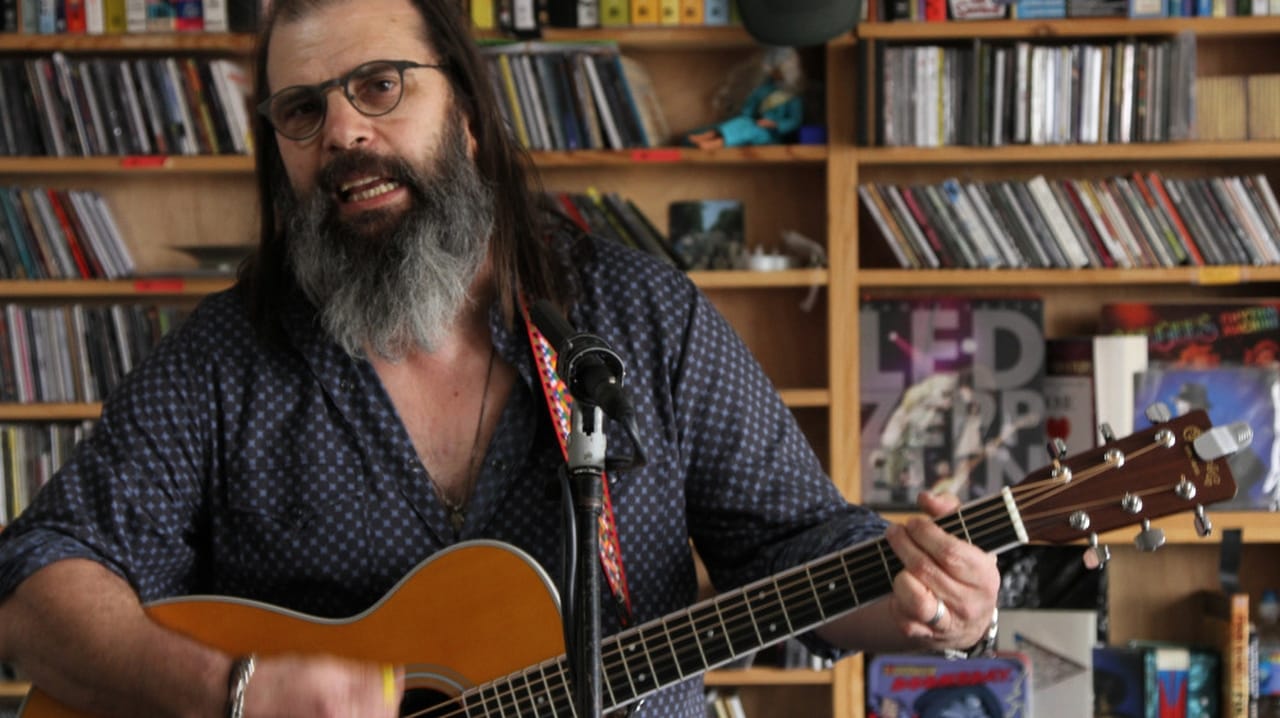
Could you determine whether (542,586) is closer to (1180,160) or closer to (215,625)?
(215,625)

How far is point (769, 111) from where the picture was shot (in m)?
2.94

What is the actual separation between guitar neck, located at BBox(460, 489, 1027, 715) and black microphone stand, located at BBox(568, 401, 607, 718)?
0.38 m

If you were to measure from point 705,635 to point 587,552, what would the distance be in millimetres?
448

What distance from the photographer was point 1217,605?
2961mm

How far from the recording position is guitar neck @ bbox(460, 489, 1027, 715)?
1309mm

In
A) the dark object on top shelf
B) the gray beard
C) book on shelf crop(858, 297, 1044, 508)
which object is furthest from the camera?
book on shelf crop(858, 297, 1044, 508)

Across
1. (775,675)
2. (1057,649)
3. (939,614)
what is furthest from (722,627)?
(1057,649)

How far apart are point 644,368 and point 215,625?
0.58 metres

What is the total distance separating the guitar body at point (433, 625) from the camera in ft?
4.42

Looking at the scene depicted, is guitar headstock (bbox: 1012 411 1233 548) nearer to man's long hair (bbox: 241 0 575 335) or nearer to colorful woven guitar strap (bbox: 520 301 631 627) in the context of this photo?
colorful woven guitar strap (bbox: 520 301 631 627)

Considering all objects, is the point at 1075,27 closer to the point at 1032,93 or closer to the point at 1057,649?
the point at 1032,93

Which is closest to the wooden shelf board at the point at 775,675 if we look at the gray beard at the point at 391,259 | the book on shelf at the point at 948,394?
the book on shelf at the point at 948,394

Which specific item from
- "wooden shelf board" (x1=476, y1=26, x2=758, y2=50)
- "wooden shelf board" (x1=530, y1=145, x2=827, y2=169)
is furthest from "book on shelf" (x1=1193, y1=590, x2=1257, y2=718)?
"wooden shelf board" (x1=476, y1=26, x2=758, y2=50)

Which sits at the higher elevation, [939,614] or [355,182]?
[355,182]
